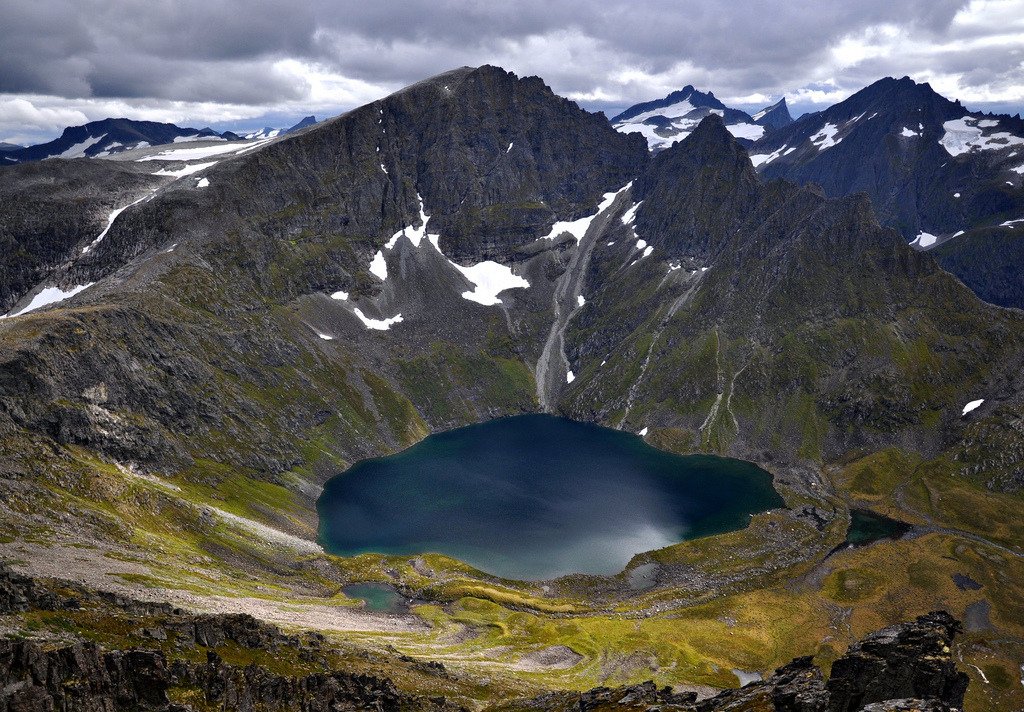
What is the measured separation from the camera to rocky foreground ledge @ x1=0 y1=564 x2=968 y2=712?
34.2m

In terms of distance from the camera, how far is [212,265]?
173000 mm

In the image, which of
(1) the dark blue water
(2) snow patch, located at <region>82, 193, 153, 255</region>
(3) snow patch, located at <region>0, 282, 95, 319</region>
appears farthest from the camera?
(2) snow patch, located at <region>82, 193, 153, 255</region>

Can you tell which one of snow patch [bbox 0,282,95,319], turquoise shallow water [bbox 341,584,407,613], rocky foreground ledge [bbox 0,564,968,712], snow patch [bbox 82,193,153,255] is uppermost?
snow patch [bbox 82,193,153,255]

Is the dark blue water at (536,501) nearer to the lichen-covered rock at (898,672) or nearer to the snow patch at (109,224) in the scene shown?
the lichen-covered rock at (898,672)

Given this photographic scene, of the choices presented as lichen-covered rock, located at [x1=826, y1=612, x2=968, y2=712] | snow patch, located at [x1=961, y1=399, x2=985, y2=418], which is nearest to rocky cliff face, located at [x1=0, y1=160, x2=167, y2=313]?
lichen-covered rock, located at [x1=826, y1=612, x2=968, y2=712]

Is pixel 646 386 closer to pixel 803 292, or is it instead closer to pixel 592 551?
pixel 803 292

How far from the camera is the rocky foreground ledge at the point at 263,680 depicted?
34.2 metres

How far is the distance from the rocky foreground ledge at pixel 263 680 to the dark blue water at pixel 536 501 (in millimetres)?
61790

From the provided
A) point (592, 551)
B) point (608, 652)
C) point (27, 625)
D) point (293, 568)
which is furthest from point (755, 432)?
point (27, 625)

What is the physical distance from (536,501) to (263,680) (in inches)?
3700

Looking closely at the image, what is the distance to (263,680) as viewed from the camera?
4522cm

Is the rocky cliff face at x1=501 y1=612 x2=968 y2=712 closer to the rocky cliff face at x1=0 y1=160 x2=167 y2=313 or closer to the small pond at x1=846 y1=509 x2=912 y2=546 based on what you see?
the small pond at x1=846 y1=509 x2=912 y2=546

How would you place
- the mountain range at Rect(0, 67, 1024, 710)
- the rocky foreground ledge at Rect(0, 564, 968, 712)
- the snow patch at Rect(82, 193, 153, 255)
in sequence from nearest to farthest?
the rocky foreground ledge at Rect(0, 564, 968, 712) → the mountain range at Rect(0, 67, 1024, 710) → the snow patch at Rect(82, 193, 153, 255)

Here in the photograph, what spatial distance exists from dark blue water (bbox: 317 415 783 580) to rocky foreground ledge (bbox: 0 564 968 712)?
61790 mm
